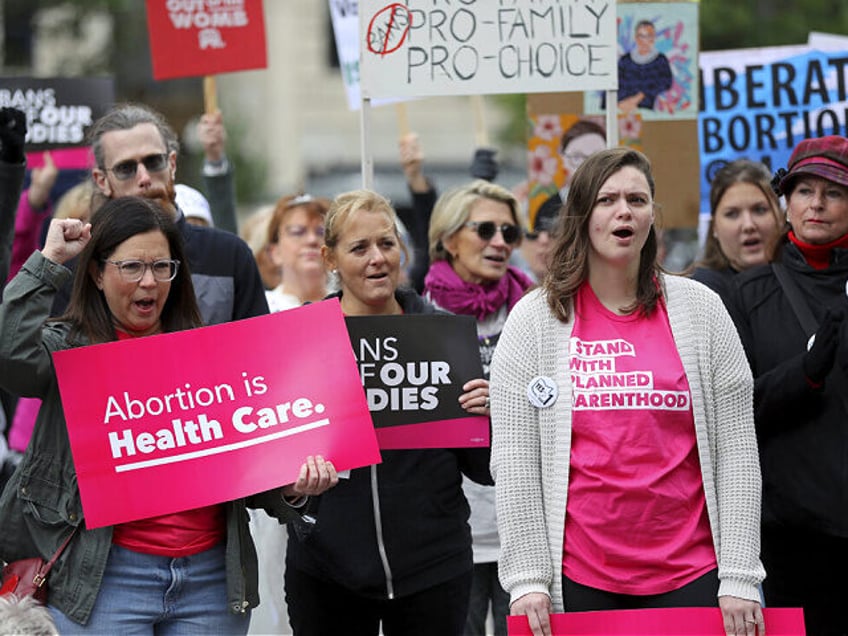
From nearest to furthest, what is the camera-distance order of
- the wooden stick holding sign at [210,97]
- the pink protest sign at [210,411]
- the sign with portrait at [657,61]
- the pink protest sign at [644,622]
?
1. the pink protest sign at [644,622]
2. the pink protest sign at [210,411]
3. the sign with portrait at [657,61]
4. the wooden stick holding sign at [210,97]

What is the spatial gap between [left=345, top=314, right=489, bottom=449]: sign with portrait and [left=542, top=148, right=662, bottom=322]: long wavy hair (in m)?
0.63

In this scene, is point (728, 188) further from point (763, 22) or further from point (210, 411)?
point (763, 22)

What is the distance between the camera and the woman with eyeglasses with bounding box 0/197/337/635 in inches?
163

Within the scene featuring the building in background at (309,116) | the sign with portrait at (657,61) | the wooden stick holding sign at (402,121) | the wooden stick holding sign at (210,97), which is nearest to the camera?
the sign with portrait at (657,61)

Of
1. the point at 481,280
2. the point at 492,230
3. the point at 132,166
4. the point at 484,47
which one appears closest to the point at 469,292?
the point at 481,280

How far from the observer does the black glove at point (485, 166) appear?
7.45m

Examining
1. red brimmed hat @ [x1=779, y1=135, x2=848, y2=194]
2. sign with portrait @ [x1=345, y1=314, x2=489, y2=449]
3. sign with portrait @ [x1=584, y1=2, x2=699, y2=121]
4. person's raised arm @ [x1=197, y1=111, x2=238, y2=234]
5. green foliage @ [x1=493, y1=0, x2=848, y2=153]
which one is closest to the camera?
sign with portrait @ [x1=345, y1=314, x2=489, y2=449]

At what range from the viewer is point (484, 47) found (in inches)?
228

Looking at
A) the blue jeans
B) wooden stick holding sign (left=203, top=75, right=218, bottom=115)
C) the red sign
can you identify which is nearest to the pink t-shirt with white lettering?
the blue jeans

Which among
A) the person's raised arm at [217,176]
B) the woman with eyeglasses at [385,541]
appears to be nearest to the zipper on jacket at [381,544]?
the woman with eyeglasses at [385,541]

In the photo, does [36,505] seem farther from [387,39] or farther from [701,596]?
[387,39]

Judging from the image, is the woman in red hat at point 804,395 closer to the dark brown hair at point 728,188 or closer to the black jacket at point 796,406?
the black jacket at point 796,406

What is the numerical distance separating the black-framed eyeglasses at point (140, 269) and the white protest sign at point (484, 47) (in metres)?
1.62

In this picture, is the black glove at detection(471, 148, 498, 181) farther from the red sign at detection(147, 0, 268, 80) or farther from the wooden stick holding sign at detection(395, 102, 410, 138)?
the red sign at detection(147, 0, 268, 80)
